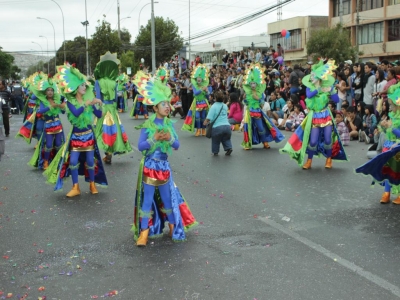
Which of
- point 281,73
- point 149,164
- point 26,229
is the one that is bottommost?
point 26,229

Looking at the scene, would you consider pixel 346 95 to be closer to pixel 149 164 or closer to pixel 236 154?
pixel 236 154

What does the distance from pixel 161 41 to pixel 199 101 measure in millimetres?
47035

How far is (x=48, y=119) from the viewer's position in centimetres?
1073

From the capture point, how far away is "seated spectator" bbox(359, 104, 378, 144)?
13930mm

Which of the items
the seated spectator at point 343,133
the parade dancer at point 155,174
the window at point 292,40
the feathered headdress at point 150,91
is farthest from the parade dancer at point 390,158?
the window at point 292,40

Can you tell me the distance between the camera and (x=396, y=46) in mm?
39844

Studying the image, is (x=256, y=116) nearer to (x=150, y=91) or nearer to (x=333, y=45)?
(x=150, y=91)

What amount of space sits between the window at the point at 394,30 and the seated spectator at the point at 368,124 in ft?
92.2

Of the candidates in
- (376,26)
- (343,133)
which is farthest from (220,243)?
(376,26)

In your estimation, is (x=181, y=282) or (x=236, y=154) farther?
(x=236, y=154)

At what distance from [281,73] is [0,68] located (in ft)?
207

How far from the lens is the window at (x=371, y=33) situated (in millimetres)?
41750

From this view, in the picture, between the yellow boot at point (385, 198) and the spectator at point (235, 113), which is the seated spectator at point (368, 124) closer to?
the spectator at point (235, 113)

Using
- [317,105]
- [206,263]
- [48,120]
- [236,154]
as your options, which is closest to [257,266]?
[206,263]
